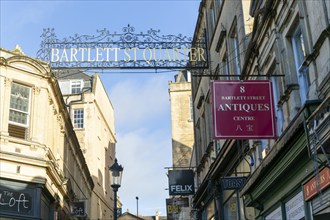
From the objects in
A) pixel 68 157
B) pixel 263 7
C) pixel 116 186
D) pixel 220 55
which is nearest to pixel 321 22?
pixel 263 7

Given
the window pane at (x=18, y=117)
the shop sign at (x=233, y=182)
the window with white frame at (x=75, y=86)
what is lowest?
the shop sign at (x=233, y=182)

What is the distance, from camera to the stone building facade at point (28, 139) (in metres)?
20.1

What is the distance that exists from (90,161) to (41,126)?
83.0 feet

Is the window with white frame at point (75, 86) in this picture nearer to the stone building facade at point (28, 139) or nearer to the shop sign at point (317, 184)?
the stone building facade at point (28, 139)

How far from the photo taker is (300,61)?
40.3ft

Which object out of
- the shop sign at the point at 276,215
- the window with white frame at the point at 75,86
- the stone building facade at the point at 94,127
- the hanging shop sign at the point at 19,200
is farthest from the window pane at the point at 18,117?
the window with white frame at the point at 75,86

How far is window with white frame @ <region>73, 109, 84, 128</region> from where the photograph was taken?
48.5m

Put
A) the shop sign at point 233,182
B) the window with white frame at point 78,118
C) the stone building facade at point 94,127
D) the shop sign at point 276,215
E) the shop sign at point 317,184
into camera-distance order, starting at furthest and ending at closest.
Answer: the window with white frame at point 78,118, the stone building facade at point 94,127, the shop sign at point 233,182, the shop sign at point 276,215, the shop sign at point 317,184

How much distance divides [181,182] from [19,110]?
9.35 metres

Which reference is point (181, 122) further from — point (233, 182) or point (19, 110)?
point (233, 182)

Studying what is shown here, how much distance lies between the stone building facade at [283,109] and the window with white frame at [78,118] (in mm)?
28781

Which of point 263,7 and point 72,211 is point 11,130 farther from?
point 263,7

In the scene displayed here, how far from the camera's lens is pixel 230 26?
64.3 ft

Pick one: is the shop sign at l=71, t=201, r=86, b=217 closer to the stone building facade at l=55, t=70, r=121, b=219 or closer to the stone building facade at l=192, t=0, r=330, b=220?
the stone building facade at l=192, t=0, r=330, b=220
